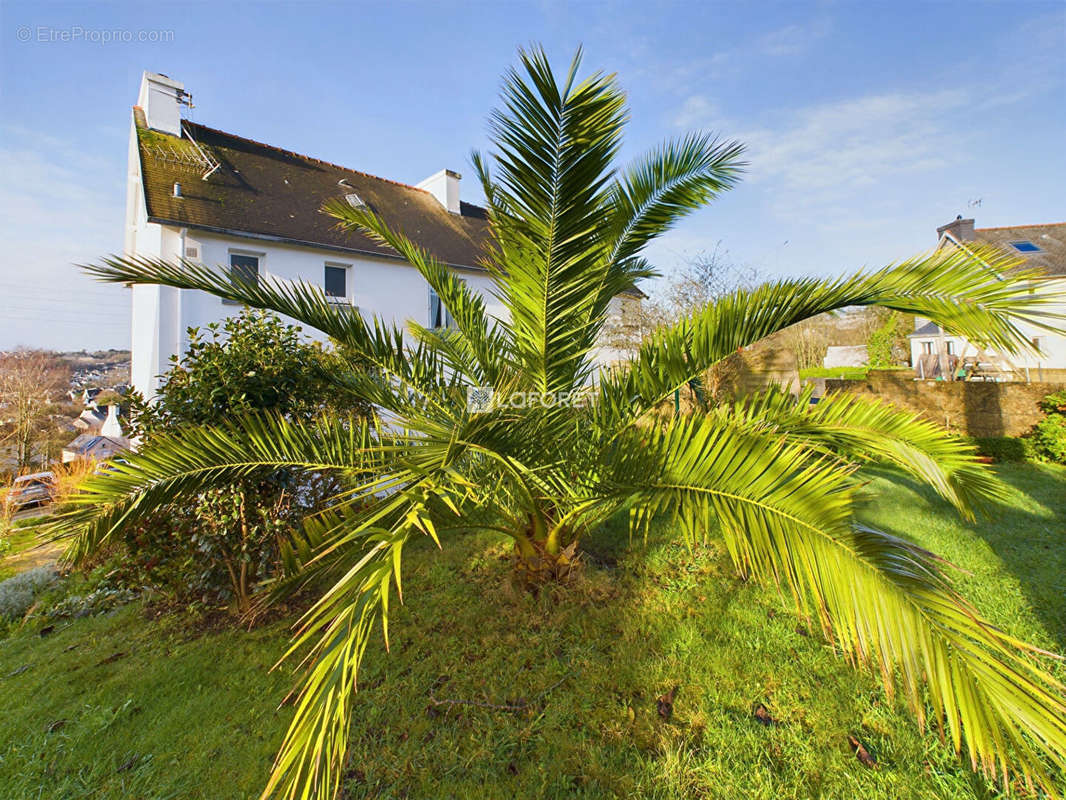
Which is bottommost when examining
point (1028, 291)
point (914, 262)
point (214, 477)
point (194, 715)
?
point (194, 715)

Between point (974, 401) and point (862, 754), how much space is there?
8687 millimetres

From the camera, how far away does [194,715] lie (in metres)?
2.49

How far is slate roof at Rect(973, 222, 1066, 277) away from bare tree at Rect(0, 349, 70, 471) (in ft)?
123

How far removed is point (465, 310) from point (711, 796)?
10.3ft

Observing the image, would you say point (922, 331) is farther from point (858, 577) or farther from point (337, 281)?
point (858, 577)

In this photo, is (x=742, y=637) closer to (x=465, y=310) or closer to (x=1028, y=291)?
(x=1028, y=291)

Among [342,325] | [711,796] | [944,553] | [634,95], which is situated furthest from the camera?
[944,553]

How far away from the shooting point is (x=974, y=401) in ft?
25.7

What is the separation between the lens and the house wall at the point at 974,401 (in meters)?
7.39

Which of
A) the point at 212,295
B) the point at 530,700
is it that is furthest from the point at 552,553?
the point at 212,295

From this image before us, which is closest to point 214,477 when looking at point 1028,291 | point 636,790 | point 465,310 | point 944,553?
point 465,310

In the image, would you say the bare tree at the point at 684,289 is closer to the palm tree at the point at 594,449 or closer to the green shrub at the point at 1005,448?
the green shrub at the point at 1005,448

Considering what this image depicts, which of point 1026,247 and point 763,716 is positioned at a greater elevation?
point 1026,247

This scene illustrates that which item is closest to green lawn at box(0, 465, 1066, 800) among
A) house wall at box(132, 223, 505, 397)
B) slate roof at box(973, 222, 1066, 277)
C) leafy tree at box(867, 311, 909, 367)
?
house wall at box(132, 223, 505, 397)
